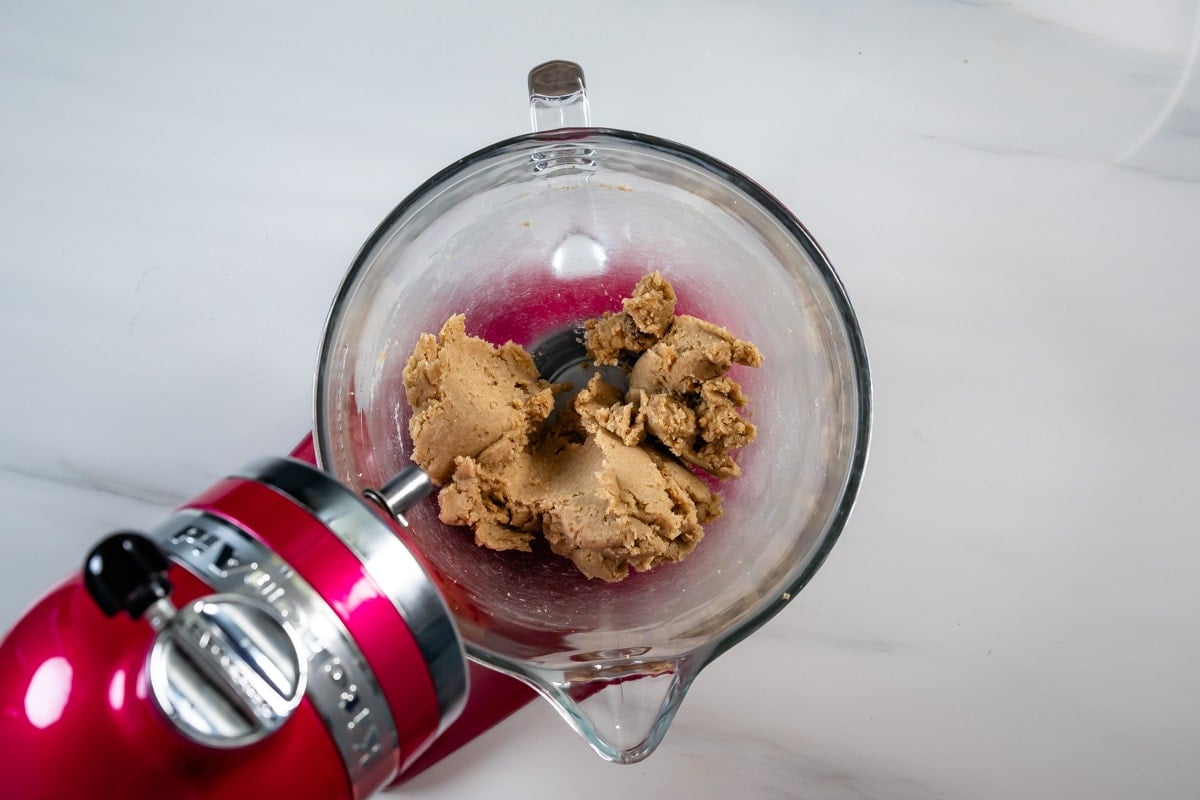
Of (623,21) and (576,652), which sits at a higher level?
(623,21)

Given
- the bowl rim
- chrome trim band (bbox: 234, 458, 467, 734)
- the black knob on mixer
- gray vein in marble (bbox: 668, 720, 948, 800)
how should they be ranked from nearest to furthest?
the black knob on mixer → chrome trim band (bbox: 234, 458, 467, 734) → the bowl rim → gray vein in marble (bbox: 668, 720, 948, 800)

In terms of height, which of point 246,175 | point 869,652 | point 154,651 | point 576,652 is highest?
point 246,175

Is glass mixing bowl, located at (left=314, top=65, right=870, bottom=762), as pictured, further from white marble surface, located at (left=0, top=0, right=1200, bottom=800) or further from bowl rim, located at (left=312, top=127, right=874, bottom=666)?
white marble surface, located at (left=0, top=0, right=1200, bottom=800)

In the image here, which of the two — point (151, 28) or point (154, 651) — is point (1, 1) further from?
point (154, 651)

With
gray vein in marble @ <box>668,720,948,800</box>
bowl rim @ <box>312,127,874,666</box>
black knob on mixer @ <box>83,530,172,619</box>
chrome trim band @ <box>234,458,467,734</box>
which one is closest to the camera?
black knob on mixer @ <box>83,530,172,619</box>

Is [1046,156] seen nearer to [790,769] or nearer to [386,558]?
[790,769]

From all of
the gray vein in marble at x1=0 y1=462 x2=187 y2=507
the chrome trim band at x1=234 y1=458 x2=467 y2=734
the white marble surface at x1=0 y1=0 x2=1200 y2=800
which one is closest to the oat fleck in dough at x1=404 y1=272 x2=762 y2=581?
the chrome trim band at x1=234 y1=458 x2=467 y2=734

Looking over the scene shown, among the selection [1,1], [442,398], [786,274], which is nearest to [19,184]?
[1,1]
